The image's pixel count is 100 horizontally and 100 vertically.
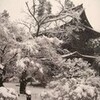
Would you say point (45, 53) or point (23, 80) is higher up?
point (45, 53)

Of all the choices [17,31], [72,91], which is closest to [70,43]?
[17,31]

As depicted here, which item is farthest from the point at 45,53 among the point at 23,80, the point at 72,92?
the point at 72,92

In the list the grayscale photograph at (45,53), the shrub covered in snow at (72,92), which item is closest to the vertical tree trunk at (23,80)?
the grayscale photograph at (45,53)

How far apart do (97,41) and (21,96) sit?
4576 mm

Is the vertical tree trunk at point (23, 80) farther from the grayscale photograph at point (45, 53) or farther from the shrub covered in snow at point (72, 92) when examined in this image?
the shrub covered in snow at point (72, 92)

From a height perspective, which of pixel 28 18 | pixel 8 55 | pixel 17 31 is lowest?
Result: pixel 8 55

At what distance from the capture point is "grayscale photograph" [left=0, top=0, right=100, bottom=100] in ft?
16.2

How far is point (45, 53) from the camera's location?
6660mm

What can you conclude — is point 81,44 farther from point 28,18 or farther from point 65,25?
point 28,18

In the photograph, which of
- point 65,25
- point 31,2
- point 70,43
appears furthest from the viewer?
point 70,43

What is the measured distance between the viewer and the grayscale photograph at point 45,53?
4945mm

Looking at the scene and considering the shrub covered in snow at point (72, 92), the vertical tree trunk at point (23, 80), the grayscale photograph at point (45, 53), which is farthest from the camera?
the vertical tree trunk at point (23, 80)

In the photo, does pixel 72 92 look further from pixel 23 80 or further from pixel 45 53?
pixel 23 80

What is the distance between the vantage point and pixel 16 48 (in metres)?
5.87
